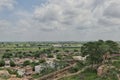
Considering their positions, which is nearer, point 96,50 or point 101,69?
point 101,69

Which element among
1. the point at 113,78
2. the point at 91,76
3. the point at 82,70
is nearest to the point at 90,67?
the point at 82,70

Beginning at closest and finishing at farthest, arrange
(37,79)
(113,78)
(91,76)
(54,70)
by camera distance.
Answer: (113,78) → (91,76) → (37,79) → (54,70)

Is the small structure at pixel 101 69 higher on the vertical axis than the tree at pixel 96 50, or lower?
lower

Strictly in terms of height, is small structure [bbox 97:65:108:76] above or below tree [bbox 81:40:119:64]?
below

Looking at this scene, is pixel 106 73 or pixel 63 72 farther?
pixel 63 72

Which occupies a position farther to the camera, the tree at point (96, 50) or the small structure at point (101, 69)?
the tree at point (96, 50)

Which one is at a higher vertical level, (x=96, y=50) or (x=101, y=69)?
(x=96, y=50)

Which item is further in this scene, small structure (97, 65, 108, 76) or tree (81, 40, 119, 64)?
tree (81, 40, 119, 64)

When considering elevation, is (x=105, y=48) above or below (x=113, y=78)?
above

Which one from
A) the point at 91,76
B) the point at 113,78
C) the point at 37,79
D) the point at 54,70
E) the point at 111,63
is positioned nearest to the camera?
the point at 113,78

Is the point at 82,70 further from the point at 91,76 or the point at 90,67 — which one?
the point at 91,76
